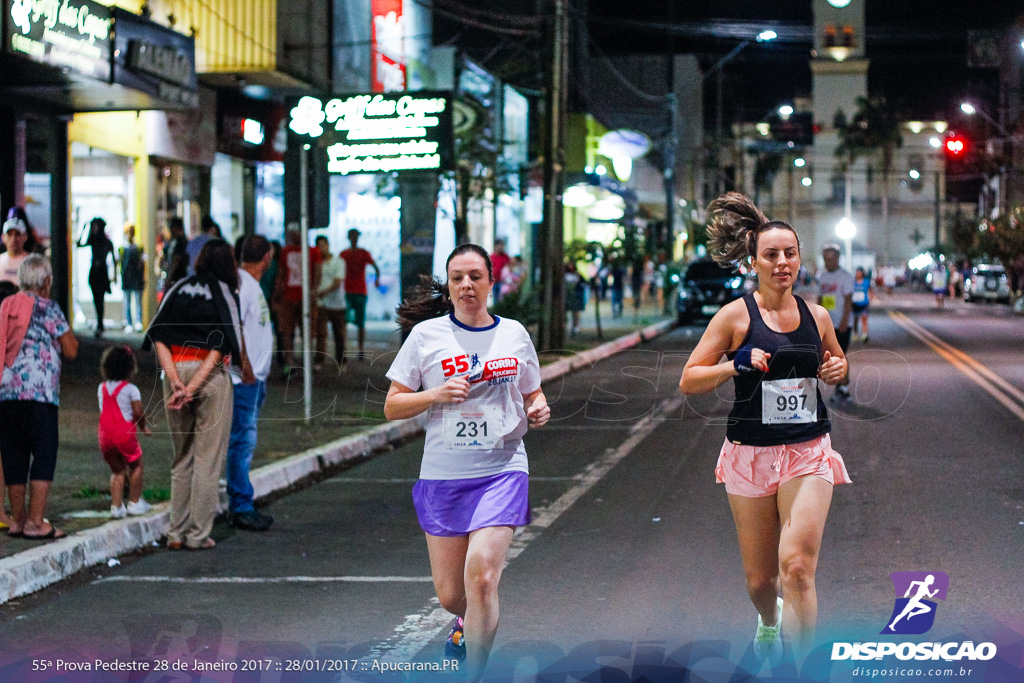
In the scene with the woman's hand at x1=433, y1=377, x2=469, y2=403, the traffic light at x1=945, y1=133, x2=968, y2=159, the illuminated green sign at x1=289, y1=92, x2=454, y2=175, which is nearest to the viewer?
the woman's hand at x1=433, y1=377, x2=469, y2=403

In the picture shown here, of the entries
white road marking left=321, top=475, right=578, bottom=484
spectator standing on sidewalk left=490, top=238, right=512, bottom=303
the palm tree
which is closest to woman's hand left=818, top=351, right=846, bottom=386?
white road marking left=321, top=475, right=578, bottom=484

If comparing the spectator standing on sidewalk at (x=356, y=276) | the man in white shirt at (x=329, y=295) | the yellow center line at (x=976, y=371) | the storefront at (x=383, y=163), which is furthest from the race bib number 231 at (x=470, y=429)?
the spectator standing on sidewalk at (x=356, y=276)

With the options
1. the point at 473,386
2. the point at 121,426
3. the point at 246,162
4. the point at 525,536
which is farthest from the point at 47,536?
the point at 246,162

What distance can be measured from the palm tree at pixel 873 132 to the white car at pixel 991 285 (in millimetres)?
59590

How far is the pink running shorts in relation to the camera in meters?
5.09

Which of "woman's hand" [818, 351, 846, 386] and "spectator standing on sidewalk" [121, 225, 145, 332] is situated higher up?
"spectator standing on sidewalk" [121, 225, 145, 332]

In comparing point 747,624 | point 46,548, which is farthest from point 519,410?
point 46,548

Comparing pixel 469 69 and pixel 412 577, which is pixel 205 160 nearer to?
pixel 469 69

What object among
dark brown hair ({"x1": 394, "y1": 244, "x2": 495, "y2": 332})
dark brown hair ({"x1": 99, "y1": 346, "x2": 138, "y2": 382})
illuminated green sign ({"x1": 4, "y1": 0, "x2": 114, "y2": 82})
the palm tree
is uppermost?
the palm tree

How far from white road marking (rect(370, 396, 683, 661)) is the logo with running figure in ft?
6.93

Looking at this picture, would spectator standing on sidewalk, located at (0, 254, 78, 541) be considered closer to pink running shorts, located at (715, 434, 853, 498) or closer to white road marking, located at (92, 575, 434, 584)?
white road marking, located at (92, 575, 434, 584)

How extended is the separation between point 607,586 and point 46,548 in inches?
126

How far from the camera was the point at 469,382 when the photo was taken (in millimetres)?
4961

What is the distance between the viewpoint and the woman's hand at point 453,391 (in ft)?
15.8
